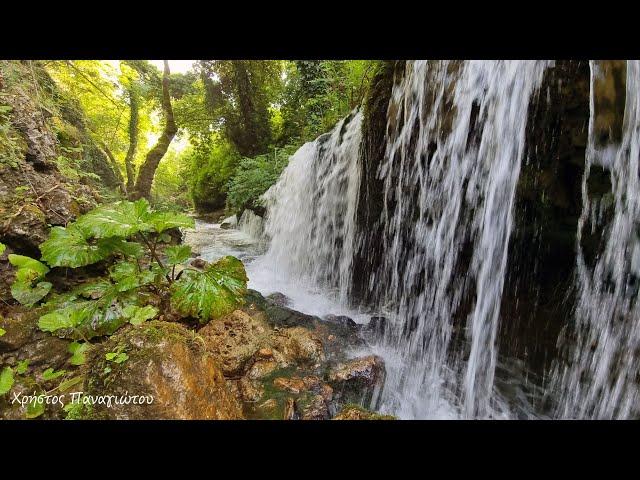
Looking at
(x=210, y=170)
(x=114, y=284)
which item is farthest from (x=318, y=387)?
(x=210, y=170)

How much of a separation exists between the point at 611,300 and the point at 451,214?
1.36 m

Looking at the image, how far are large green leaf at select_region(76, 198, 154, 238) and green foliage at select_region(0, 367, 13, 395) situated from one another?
861 millimetres

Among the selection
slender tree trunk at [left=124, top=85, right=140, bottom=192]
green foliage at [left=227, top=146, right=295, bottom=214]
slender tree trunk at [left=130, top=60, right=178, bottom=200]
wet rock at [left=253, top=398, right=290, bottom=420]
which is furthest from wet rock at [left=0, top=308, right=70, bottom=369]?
slender tree trunk at [left=124, top=85, right=140, bottom=192]

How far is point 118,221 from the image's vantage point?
83.1 inches

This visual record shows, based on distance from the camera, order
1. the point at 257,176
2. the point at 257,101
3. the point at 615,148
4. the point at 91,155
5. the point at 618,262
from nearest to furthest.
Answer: the point at 615,148, the point at 618,262, the point at 91,155, the point at 257,176, the point at 257,101

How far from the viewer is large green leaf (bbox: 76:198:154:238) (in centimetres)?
197

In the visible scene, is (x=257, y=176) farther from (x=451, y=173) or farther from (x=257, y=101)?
(x=451, y=173)

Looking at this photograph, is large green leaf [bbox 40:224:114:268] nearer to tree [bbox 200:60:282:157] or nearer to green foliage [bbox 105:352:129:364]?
green foliage [bbox 105:352:129:364]

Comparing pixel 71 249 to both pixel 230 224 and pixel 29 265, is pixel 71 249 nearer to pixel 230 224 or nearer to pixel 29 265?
pixel 29 265
